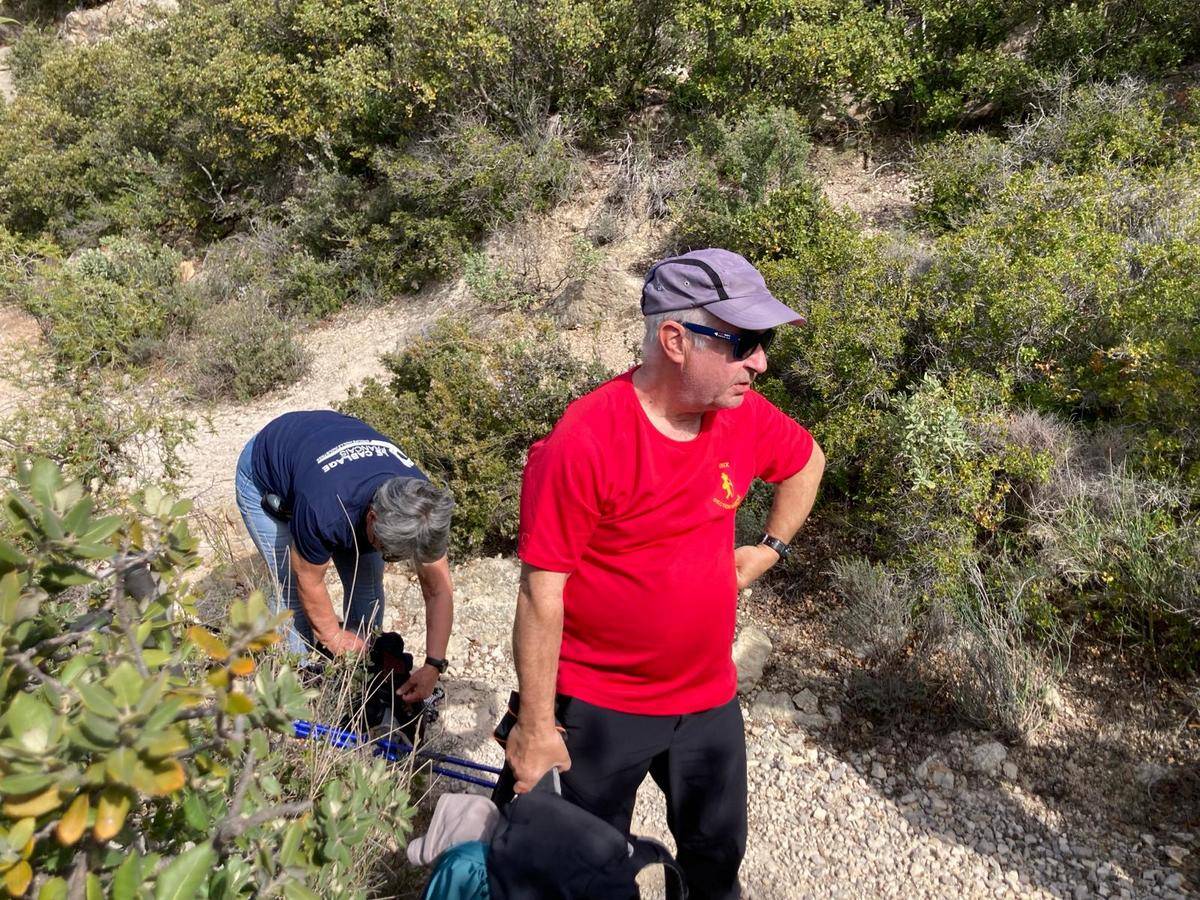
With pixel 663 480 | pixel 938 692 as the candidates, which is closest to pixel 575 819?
pixel 663 480

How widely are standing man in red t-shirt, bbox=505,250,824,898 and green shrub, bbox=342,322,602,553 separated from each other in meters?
2.56

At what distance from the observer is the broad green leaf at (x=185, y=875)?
963mm

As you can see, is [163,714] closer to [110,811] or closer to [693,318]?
[110,811]

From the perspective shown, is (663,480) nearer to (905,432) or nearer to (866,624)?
(866,624)

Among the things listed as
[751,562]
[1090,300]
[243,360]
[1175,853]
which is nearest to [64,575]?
[751,562]

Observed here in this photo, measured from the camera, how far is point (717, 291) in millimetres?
1746

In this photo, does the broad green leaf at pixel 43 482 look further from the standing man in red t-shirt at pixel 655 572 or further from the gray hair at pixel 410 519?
the gray hair at pixel 410 519

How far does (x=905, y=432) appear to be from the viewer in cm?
382

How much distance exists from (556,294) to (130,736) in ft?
22.0

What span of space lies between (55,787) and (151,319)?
830 centimetres

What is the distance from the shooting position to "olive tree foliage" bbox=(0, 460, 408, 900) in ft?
2.80

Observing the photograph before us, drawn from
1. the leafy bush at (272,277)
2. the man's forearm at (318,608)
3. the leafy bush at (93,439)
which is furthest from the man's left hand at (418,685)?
the leafy bush at (272,277)

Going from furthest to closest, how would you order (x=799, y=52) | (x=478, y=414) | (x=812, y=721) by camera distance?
(x=799, y=52) < (x=478, y=414) < (x=812, y=721)

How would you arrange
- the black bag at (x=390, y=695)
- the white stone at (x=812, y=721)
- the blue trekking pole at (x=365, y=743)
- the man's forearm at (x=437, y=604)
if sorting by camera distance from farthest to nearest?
the white stone at (x=812, y=721) < the man's forearm at (x=437, y=604) < the black bag at (x=390, y=695) < the blue trekking pole at (x=365, y=743)
